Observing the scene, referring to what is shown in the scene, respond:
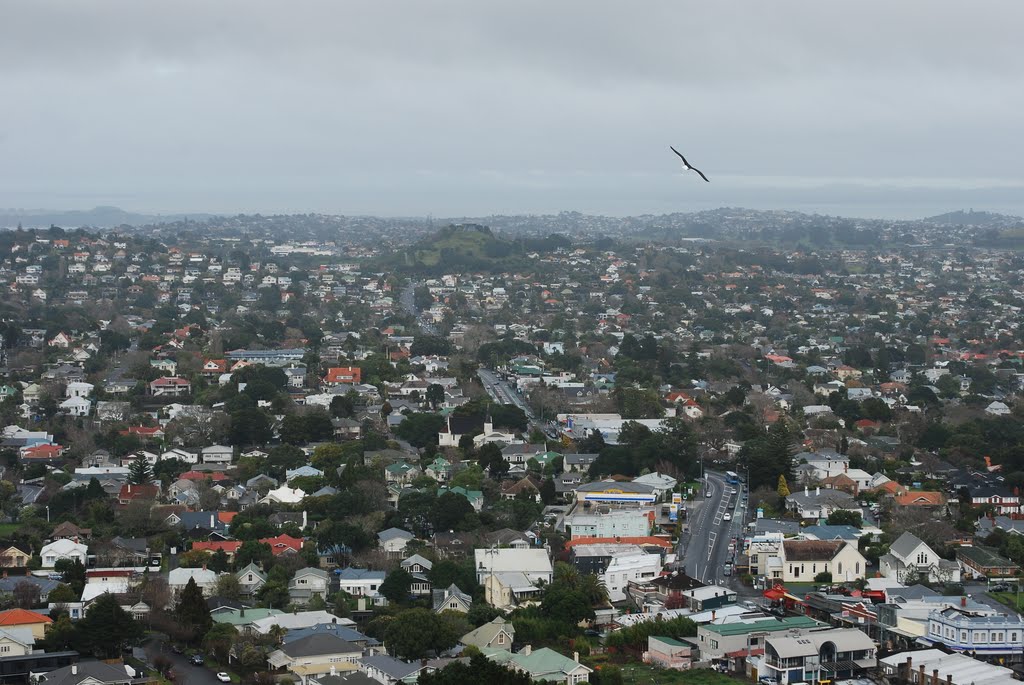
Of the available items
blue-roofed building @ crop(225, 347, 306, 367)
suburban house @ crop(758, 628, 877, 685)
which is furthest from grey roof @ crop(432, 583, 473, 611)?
blue-roofed building @ crop(225, 347, 306, 367)

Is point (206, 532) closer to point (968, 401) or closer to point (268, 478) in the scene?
point (268, 478)

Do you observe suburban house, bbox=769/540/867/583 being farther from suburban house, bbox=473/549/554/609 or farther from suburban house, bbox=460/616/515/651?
suburban house, bbox=460/616/515/651

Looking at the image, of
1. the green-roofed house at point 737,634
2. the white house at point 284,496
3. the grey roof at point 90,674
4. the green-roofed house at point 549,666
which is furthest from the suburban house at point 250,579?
the green-roofed house at point 737,634

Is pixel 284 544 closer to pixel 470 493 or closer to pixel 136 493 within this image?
pixel 470 493

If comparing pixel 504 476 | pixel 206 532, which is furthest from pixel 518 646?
pixel 504 476

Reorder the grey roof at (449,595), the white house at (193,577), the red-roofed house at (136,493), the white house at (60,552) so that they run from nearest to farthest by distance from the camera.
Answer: the grey roof at (449,595) < the white house at (193,577) < the white house at (60,552) < the red-roofed house at (136,493)

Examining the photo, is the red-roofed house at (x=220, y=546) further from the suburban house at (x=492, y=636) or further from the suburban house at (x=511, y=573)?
the suburban house at (x=492, y=636)
